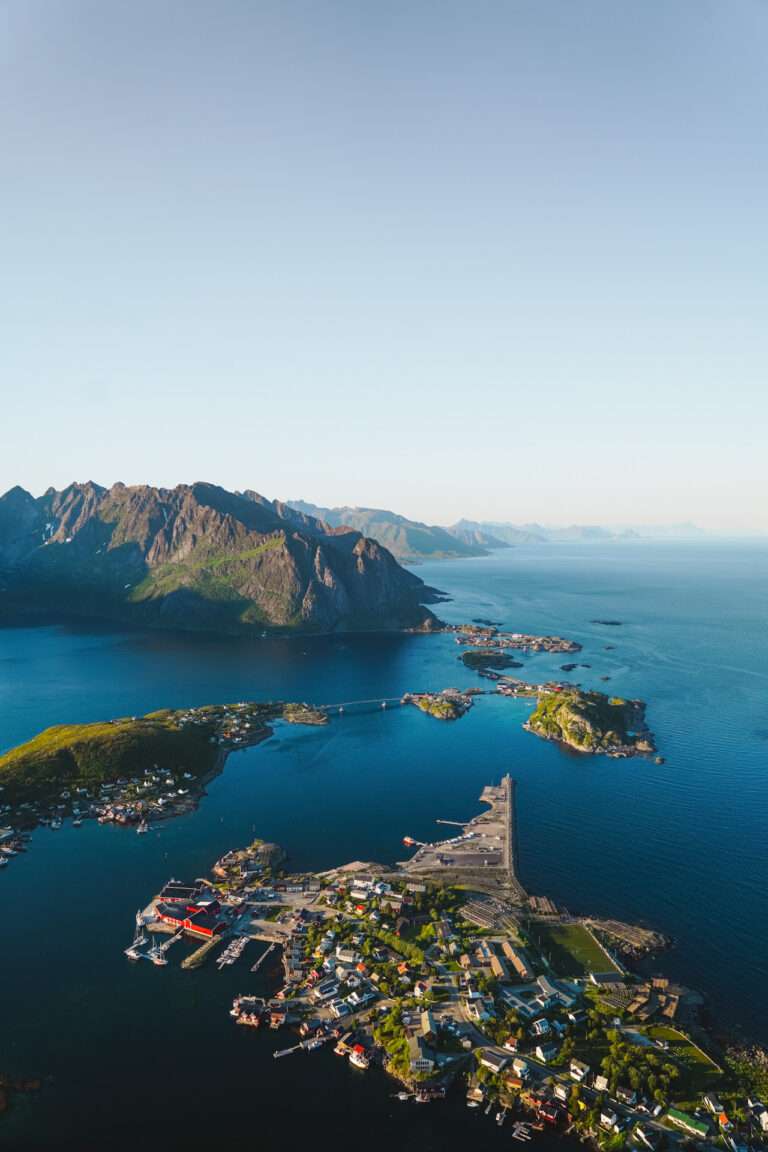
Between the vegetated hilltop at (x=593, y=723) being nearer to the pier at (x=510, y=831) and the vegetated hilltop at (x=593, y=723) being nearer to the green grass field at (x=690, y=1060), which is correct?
the pier at (x=510, y=831)

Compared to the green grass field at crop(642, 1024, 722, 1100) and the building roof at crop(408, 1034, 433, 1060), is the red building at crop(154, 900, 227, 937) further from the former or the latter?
the green grass field at crop(642, 1024, 722, 1100)

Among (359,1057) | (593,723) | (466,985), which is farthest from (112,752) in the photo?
(593,723)

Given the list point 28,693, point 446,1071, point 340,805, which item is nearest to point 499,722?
point 340,805

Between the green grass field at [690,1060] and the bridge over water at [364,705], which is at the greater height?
the bridge over water at [364,705]

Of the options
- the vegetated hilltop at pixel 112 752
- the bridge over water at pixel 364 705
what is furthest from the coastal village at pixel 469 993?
the bridge over water at pixel 364 705

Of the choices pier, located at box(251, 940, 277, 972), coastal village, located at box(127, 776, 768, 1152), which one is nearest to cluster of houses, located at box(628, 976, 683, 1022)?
coastal village, located at box(127, 776, 768, 1152)

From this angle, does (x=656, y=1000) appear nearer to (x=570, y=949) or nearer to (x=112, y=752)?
(x=570, y=949)

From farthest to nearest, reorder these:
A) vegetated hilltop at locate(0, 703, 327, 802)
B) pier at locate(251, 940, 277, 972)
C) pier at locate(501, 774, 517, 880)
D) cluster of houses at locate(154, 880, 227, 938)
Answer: vegetated hilltop at locate(0, 703, 327, 802), pier at locate(501, 774, 517, 880), cluster of houses at locate(154, 880, 227, 938), pier at locate(251, 940, 277, 972)
